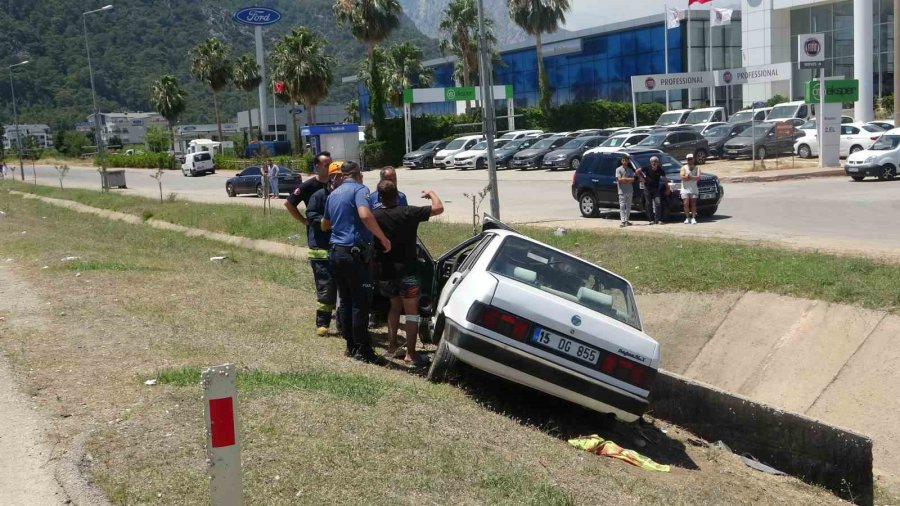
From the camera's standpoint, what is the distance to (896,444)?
8.34 meters

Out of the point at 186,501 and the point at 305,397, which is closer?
the point at 186,501

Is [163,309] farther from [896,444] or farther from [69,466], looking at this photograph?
[896,444]

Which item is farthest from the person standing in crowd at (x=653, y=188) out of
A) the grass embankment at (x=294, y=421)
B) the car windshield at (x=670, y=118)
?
the car windshield at (x=670, y=118)

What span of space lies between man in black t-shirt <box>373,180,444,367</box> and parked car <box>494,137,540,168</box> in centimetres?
3652

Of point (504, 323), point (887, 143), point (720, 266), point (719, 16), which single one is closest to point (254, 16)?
point (719, 16)

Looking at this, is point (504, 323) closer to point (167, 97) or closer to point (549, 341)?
point (549, 341)

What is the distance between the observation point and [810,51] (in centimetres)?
3472

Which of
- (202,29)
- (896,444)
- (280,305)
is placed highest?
(202,29)

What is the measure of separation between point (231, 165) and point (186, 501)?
6052 centimetres

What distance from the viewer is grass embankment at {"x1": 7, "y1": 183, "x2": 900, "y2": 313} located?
10766 millimetres

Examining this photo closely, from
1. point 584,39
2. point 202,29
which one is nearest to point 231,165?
point 584,39

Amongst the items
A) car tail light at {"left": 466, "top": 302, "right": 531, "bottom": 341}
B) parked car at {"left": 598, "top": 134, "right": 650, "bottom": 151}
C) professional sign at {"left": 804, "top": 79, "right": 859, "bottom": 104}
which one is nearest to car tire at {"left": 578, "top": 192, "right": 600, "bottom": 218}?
professional sign at {"left": 804, "top": 79, "right": 859, "bottom": 104}

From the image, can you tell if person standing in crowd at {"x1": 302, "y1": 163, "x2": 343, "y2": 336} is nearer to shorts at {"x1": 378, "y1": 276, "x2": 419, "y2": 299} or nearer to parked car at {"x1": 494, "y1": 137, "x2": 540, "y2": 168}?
shorts at {"x1": 378, "y1": 276, "x2": 419, "y2": 299}

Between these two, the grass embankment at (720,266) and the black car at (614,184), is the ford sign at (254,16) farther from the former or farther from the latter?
the grass embankment at (720,266)
